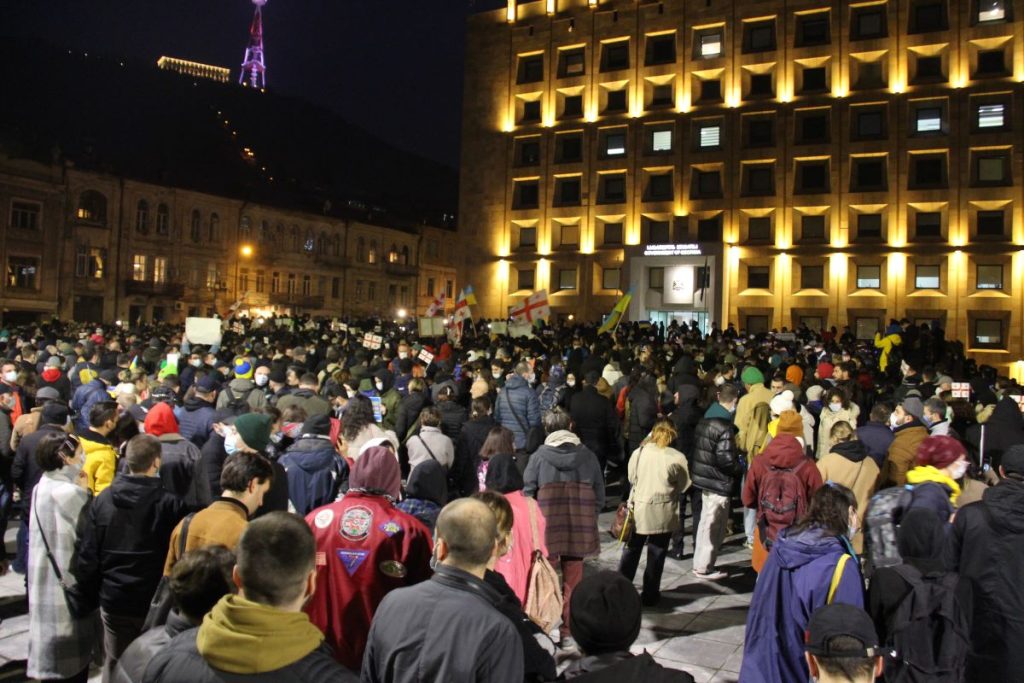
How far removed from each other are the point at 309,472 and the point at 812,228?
39.1 metres

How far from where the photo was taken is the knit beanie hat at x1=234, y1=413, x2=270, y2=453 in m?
5.82

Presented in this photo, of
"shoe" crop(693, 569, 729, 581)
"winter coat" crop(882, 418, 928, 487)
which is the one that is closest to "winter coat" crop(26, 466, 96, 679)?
"shoe" crop(693, 569, 729, 581)

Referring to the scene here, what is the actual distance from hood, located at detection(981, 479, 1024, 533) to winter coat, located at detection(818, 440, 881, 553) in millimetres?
2553

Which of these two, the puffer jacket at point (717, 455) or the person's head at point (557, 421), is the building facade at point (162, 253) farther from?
the person's head at point (557, 421)

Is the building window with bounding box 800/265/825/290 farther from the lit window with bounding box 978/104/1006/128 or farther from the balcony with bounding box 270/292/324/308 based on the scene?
the balcony with bounding box 270/292/324/308

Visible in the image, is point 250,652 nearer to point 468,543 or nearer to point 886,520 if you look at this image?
point 468,543

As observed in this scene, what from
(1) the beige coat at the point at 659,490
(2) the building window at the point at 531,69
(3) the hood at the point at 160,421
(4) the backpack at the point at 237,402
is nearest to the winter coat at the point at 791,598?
(1) the beige coat at the point at 659,490

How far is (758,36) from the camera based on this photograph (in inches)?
1641

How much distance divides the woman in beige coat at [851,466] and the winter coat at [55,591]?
6097 mm

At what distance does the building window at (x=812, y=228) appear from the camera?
1603 inches

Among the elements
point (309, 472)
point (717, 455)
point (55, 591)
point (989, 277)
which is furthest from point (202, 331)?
point (989, 277)

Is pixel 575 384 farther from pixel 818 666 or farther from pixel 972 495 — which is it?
pixel 818 666

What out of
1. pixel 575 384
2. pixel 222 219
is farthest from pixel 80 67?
pixel 575 384

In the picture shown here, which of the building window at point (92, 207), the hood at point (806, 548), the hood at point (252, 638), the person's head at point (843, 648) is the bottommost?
the person's head at point (843, 648)
